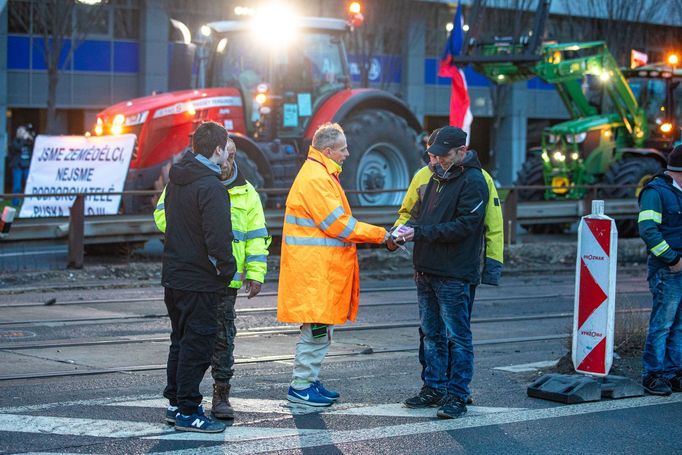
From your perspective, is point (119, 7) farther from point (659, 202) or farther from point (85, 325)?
point (659, 202)

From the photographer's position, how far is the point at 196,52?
1864 cm

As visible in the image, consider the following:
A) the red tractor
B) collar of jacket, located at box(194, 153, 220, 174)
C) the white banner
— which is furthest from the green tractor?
collar of jacket, located at box(194, 153, 220, 174)

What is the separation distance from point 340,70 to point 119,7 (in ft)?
53.6

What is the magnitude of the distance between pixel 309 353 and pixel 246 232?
982mm

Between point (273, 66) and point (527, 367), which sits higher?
point (273, 66)

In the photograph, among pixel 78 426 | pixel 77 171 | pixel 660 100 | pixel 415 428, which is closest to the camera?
pixel 78 426

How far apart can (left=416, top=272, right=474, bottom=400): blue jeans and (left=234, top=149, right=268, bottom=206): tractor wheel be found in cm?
930

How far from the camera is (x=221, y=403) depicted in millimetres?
7648

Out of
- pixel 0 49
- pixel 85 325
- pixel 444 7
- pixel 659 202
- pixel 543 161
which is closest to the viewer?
pixel 659 202

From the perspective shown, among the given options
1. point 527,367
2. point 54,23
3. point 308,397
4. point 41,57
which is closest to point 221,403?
point 308,397

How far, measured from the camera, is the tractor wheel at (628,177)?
75.4ft

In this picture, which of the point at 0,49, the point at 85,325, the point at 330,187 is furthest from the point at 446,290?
the point at 0,49

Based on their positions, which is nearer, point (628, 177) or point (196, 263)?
point (196, 263)

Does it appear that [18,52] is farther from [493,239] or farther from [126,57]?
[493,239]
